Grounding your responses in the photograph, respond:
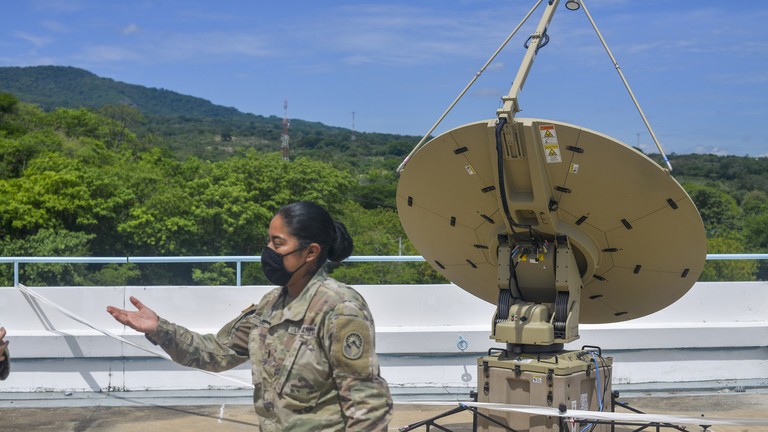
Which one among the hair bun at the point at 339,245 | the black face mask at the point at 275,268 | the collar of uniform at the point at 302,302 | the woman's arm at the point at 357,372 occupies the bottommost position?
the woman's arm at the point at 357,372

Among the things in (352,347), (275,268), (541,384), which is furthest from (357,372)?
(541,384)

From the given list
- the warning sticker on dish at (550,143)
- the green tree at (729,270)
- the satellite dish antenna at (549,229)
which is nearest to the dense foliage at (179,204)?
the green tree at (729,270)

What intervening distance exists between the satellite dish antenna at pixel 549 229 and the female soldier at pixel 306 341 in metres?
2.50

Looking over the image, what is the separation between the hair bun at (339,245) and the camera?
3.66m

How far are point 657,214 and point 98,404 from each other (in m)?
5.36

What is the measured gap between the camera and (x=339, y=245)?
12.0 feet

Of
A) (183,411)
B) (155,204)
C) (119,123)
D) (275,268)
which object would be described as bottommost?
(183,411)

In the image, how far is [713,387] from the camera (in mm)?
9273

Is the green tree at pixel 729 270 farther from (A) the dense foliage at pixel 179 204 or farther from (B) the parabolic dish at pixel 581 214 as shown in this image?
(A) the dense foliage at pixel 179 204

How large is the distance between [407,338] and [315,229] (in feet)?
18.5

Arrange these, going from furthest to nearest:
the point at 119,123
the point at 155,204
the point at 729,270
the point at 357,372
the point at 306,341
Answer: the point at 119,123 → the point at 155,204 → the point at 729,270 → the point at 306,341 → the point at 357,372

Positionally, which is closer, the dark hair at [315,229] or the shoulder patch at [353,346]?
the shoulder patch at [353,346]

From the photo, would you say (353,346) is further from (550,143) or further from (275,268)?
(550,143)

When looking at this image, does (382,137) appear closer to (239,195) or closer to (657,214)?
(239,195)
